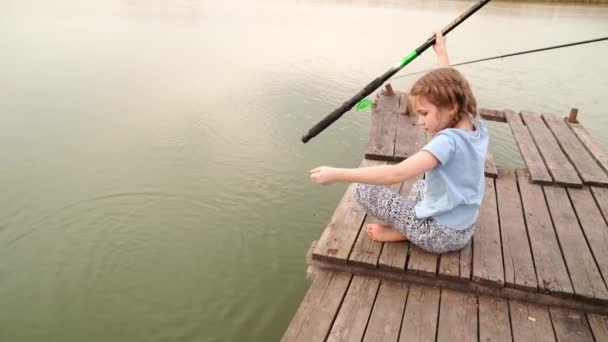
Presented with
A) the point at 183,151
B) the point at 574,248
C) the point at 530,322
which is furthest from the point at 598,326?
the point at 183,151

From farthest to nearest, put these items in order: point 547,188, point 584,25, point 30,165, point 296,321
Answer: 1. point 584,25
2. point 30,165
3. point 547,188
4. point 296,321

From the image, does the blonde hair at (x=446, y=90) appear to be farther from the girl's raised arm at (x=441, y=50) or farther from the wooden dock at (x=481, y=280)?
the wooden dock at (x=481, y=280)

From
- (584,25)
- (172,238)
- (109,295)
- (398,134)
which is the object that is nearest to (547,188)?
(398,134)

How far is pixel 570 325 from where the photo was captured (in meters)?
2.46

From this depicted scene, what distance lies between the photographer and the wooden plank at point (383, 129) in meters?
4.33

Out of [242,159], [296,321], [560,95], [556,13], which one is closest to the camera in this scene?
[296,321]

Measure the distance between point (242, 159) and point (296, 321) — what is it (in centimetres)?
335

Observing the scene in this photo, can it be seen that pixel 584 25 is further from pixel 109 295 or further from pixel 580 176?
pixel 109 295

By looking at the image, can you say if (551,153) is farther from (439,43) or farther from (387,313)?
(387,313)

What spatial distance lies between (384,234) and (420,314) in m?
0.60

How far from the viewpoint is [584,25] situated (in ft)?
43.5

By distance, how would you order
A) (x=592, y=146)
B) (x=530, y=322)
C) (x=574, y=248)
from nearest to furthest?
1. (x=530, y=322)
2. (x=574, y=248)
3. (x=592, y=146)

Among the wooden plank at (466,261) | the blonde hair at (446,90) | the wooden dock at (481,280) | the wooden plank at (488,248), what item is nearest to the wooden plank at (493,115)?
the wooden dock at (481,280)

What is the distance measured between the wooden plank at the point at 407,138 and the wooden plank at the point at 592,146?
1.63 m
